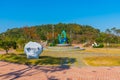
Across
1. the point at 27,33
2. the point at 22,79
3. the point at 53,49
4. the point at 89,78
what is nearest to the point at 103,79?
the point at 89,78

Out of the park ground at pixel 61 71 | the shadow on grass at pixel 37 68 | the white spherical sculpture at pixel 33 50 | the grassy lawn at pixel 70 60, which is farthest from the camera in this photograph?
the white spherical sculpture at pixel 33 50

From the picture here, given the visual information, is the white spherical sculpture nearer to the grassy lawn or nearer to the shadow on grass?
the grassy lawn

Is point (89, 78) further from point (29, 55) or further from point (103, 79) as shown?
point (29, 55)

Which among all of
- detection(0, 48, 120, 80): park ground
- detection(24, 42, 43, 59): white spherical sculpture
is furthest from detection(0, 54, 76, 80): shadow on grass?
detection(24, 42, 43, 59): white spherical sculpture

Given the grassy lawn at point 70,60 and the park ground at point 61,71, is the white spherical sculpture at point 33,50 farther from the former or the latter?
the park ground at point 61,71

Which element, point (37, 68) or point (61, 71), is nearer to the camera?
point (61, 71)

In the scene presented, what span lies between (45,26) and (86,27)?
19.7 m

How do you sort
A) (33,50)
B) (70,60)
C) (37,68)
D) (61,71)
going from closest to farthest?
(61,71) < (37,68) < (70,60) < (33,50)

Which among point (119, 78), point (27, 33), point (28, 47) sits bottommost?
point (119, 78)

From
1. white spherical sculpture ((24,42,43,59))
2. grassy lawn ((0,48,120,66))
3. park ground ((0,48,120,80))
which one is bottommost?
park ground ((0,48,120,80))

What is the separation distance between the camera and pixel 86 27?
304 ft

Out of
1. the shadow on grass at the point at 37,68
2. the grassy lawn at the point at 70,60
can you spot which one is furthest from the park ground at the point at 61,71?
the grassy lawn at the point at 70,60

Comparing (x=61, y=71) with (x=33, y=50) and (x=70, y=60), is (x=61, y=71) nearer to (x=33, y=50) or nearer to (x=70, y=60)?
(x=70, y=60)

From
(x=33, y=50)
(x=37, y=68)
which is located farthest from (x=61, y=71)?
(x=33, y=50)
